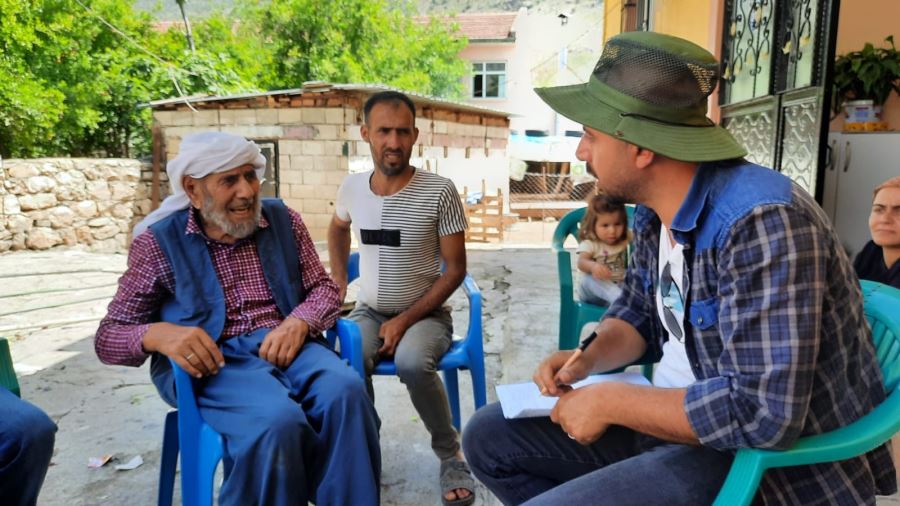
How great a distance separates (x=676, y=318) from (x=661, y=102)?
49 centimetres

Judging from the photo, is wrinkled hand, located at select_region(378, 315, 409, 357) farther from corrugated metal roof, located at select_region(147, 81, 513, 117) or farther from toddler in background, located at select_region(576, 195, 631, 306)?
corrugated metal roof, located at select_region(147, 81, 513, 117)

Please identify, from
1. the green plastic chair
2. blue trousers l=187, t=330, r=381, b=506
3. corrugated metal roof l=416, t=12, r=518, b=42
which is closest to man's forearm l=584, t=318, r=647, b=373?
blue trousers l=187, t=330, r=381, b=506

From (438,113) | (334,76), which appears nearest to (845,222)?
(438,113)

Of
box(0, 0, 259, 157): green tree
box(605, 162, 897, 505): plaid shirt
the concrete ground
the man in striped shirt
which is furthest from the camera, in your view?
box(0, 0, 259, 157): green tree

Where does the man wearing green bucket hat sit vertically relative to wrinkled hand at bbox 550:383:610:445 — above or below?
above

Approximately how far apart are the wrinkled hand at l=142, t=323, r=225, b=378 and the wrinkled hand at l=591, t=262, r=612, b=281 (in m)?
2.00

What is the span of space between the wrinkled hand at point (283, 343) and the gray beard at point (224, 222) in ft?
1.13

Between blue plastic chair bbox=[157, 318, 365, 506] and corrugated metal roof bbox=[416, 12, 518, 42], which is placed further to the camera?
corrugated metal roof bbox=[416, 12, 518, 42]

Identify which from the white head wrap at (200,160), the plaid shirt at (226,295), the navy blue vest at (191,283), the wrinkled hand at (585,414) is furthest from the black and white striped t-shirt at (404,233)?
the wrinkled hand at (585,414)

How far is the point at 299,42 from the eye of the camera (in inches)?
862

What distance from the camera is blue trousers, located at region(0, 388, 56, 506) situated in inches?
72.1

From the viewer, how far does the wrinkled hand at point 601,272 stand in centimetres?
336

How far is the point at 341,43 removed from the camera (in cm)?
2205

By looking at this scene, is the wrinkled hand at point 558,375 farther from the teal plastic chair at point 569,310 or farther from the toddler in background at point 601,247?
the toddler in background at point 601,247
